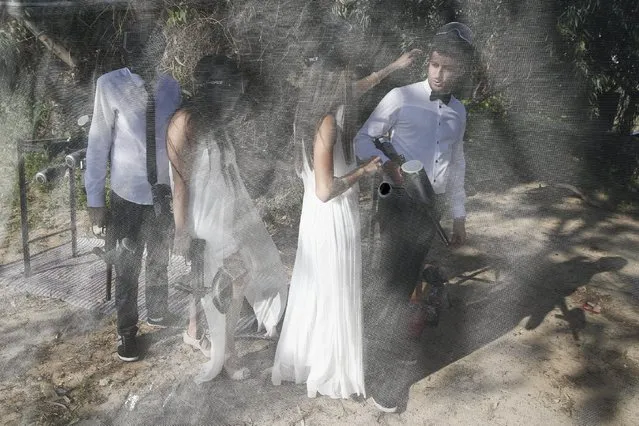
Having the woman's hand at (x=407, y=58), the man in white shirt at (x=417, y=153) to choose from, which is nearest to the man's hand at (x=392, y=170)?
the man in white shirt at (x=417, y=153)

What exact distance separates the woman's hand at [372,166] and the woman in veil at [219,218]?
0.32 meters

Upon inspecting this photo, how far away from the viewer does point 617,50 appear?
1225 mm

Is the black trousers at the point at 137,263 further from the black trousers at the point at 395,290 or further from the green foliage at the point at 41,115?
the black trousers at the point at 395,290

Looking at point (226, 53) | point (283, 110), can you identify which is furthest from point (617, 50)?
point (226, 53)

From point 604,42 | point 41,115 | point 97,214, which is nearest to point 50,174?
point 41,115

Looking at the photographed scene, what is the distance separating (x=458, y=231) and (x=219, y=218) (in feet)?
2.07

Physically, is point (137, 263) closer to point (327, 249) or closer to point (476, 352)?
point (327, 249)

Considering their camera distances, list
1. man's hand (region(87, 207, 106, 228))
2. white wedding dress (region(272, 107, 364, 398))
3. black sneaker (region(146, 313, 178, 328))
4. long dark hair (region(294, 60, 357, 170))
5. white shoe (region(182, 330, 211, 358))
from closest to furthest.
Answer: long dark hair (region(294, 60, 357, 170)), white wedding dress (region(272, 107, 364, 398)), man's hand (region(87, 207, 106, 228)), white shoe (region(182, 330, 211, 358)), black sneaker (region(146, 313, 178, 328))

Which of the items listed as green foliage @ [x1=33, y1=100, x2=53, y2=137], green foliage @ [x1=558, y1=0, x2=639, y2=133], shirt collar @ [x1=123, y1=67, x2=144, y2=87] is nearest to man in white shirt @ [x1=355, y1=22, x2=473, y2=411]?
green foliage @ [x1=558, y1=0, x2=639, y2=133]

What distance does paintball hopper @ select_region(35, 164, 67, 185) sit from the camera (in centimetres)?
155

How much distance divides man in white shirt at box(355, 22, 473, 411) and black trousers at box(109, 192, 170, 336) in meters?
0.60

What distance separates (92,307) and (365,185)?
3.51ft

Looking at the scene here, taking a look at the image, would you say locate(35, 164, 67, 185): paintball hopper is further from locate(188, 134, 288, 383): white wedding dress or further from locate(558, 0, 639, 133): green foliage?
locate(558, 0, 639, 133): green foliage

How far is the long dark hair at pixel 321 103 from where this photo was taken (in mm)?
1160
